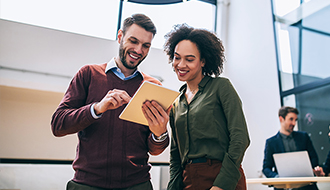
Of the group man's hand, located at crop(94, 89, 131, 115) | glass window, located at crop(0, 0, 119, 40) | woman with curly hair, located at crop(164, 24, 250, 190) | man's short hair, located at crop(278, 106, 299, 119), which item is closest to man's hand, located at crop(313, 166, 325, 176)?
man's short hair, located at crop(278, 106, 299, 119)

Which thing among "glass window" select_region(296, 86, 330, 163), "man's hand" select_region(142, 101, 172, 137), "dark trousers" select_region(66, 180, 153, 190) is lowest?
"dark trousers" select_region(66, 180, 153, 190)

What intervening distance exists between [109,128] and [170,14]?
16.0 feet

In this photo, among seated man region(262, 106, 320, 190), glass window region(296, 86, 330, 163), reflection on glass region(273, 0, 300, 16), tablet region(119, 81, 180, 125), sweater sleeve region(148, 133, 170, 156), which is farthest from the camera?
reflection on glass region(273, 0, 300, 16)

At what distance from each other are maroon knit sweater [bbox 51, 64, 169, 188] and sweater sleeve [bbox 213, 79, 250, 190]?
351mm

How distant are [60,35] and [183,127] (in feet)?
13.6

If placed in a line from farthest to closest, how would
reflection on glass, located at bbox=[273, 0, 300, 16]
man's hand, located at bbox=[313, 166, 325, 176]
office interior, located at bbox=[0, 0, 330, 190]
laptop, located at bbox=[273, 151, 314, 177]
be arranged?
1. reflection on glass, located at bbox=[273, 0, 300, 16]
2. office interior, located at bbox=[0, 0, 330, 190]
3. man's hand, located at bbox=[313, 166, 325, 176]
4. laptop, located at bbox=[273, 151, 314, 177]

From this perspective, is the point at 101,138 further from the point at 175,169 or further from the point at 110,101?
the point at 175,169

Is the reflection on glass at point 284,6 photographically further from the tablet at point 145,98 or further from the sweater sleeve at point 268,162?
the tablet at point 145,98

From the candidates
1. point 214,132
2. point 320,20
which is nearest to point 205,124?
point 214,132

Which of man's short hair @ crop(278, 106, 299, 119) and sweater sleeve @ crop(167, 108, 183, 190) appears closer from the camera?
sweater sleeve @ crop(167, 108, 183, 190)

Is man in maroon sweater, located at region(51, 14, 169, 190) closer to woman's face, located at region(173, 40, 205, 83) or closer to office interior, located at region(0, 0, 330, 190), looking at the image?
woman's face, located at region(173, 40, 205, 83)

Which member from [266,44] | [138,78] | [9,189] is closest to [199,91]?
[138,78]

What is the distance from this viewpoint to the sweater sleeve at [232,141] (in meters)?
1.21

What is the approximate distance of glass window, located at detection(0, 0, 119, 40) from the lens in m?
4.78
